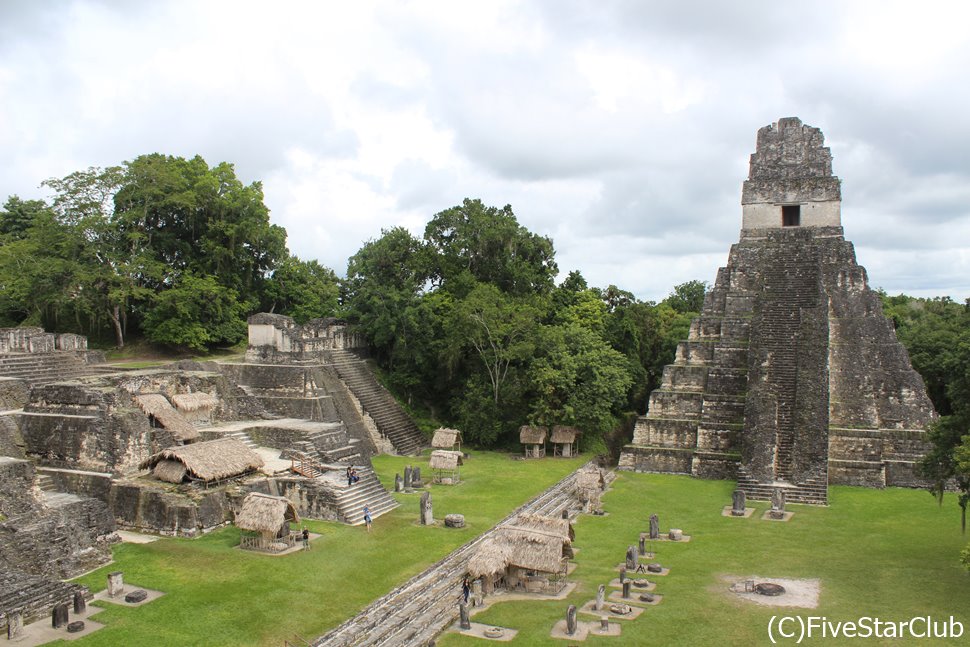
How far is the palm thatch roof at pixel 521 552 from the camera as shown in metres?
14.7

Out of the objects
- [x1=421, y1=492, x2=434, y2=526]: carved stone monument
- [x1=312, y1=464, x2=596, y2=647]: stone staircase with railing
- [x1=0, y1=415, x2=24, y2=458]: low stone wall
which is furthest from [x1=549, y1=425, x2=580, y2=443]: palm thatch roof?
[x1=0, y1=415, x2=24, y2=458]: low stone wall

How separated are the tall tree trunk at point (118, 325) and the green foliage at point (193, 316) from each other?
3.46 feet

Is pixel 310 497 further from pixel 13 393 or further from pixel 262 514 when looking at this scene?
pixel 13 393

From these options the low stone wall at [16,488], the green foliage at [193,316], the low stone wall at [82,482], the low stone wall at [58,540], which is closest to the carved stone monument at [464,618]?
the low stone wall at [58,540]

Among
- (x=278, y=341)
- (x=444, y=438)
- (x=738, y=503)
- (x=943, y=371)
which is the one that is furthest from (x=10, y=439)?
(x=943, y=371)

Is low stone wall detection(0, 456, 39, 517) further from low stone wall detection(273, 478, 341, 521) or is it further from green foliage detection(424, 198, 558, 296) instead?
green foliage detection(424, 198, 558, 296)

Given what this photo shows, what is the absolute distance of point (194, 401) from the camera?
23672 mm

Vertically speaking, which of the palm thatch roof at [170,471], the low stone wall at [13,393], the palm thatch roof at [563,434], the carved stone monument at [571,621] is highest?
the low stone wall at [13,393]

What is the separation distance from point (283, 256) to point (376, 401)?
9901 mm

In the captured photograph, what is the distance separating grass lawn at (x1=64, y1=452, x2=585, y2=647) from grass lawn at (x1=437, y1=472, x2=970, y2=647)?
8.71 ft

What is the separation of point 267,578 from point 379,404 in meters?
15.2

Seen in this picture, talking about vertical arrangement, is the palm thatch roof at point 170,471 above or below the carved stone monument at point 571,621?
above

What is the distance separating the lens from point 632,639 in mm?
12406

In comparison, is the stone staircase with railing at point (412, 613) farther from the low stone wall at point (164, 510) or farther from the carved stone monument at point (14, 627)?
the low stone wall at point (164, 510)
